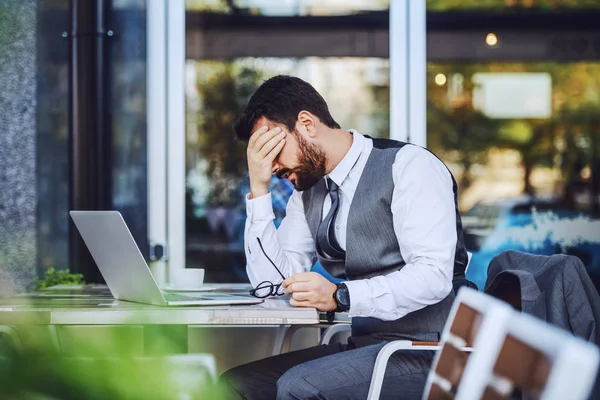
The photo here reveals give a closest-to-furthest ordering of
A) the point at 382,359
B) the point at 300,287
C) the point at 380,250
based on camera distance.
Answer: the point at 382,359
the point at 300,287
the point at 380,250

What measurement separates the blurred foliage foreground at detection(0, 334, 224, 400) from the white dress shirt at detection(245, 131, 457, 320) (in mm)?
1669

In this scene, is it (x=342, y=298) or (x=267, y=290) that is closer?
(x=342, y=298)

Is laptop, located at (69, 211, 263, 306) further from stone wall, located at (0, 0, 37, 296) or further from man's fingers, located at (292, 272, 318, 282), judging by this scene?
stone wall, located at (0, 0, 37, 296)

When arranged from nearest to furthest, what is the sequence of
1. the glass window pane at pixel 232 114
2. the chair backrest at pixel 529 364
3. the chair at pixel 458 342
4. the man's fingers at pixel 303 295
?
1. the chair backrest at pixel 529 364
2. the chair at pixel 458 342
3. the man's fingers at pixel 303 295
4. the glass window pane at pixel 232 114

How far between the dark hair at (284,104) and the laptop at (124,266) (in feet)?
1.86

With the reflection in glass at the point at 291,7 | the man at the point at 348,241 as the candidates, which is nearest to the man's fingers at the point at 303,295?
the man at the point at 348,241

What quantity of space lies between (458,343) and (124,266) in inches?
50.4

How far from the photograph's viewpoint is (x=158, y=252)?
464 centimetres

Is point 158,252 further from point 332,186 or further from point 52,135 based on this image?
point 332,186

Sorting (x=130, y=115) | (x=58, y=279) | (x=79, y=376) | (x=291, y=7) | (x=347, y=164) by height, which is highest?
(x=291, y=7)

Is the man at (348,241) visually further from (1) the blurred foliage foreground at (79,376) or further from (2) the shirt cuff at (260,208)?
(1) the blurred foliage foreground at (79,376)

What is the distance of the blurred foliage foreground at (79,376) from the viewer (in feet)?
2.37

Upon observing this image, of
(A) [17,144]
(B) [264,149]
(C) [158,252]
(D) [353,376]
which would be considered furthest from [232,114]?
(D) [353,376]

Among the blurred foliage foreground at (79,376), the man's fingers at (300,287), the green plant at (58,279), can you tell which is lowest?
the green plant at (58,279)
